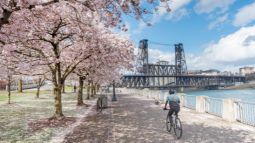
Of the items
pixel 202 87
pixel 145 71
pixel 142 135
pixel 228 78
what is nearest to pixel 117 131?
pixel 142 135

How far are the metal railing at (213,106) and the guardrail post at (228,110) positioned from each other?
2262 millimetres

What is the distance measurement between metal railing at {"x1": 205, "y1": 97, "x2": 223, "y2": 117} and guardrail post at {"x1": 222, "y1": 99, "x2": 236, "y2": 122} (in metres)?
2.26

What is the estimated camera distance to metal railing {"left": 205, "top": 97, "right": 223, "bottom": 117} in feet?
58.2

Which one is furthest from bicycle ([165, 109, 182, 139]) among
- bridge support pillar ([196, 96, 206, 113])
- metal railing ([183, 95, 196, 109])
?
metal railing ([183, 95, 196, 109])

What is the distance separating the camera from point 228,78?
172250 mm

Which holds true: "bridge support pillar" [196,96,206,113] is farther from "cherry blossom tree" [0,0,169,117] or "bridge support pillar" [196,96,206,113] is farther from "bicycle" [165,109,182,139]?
"bicycle" [165,109,182,139]

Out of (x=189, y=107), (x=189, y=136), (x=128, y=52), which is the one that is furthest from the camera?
(x=189, y=107)

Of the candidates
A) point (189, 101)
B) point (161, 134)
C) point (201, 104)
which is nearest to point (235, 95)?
point (189, 101)

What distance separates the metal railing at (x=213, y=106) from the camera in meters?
17.8

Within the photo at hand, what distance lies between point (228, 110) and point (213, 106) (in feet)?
13.7

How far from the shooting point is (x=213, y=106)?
62.1ft

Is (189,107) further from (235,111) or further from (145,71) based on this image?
(145,71)

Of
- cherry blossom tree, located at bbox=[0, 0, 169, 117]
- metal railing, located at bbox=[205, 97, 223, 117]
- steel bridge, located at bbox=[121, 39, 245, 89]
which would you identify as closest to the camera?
cherry blossom tree, located at bbox=[0, 0, 169, 117]

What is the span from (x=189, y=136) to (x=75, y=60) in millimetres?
10330
